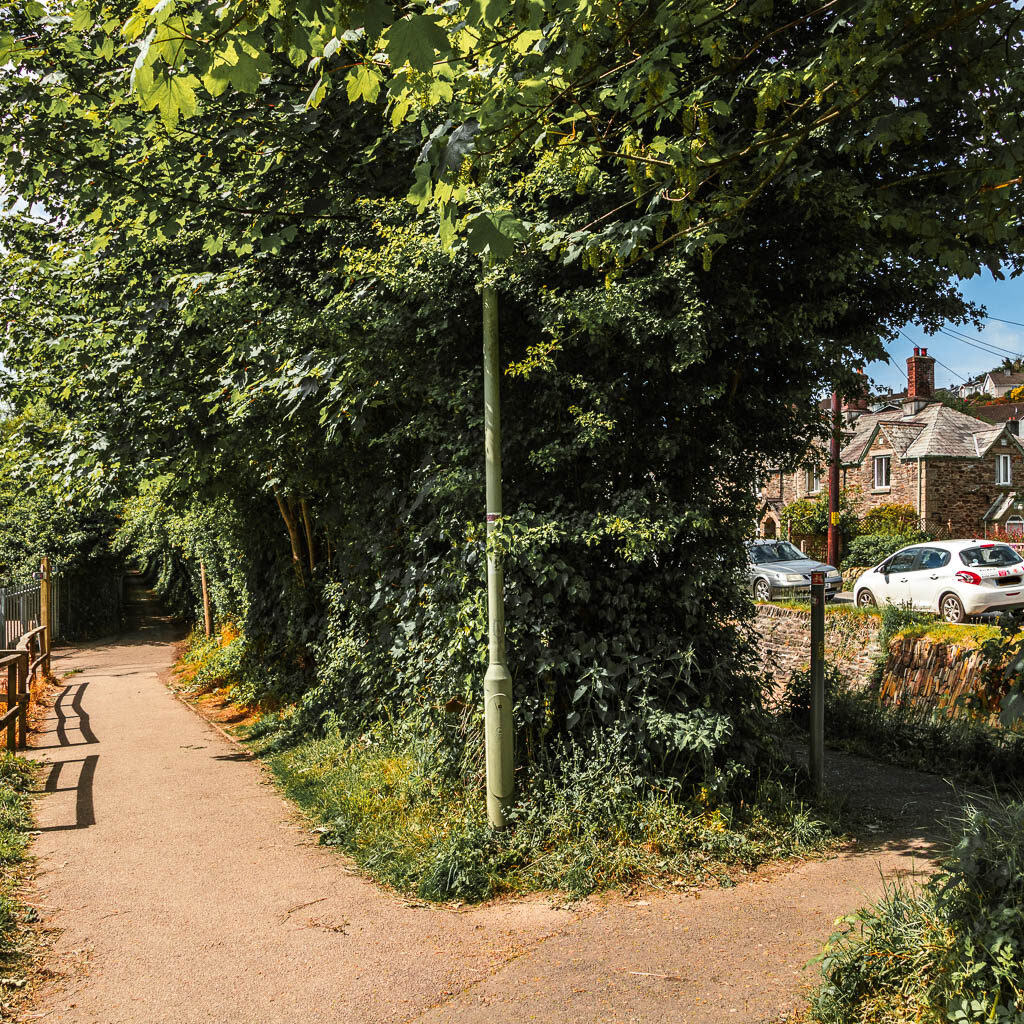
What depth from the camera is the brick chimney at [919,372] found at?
42469 millimetres

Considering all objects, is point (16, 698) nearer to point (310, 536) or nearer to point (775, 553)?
point (310, 536)

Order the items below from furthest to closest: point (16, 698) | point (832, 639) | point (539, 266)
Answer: point (832, 639), point (16, 698), point (539, 266)

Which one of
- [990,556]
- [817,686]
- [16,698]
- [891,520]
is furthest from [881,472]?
[16,698]

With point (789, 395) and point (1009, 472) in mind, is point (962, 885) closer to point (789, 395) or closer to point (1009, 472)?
point (789, 395)

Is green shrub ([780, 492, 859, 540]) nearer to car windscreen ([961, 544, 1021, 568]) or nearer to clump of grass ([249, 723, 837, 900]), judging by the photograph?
car windscreen ([961, 544, 1021, 568])

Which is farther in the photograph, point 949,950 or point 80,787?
point 80,787

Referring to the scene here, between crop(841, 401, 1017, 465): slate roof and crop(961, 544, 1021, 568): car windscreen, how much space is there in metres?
20.2

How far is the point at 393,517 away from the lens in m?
8.00

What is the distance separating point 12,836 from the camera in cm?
649

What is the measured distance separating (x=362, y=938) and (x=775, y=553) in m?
19.9

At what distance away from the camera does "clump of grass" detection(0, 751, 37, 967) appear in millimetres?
4719

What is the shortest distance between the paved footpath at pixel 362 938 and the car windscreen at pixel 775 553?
1591 centimetres

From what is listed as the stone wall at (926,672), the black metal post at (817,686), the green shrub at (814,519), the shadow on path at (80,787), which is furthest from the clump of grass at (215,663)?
→ the green shrub at (814,519)

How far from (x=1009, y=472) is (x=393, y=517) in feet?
125
